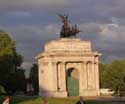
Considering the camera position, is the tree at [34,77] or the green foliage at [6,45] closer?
the green foliage at [6,45]

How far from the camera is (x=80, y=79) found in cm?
7619

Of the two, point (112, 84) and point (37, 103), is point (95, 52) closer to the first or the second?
point (112, 84)

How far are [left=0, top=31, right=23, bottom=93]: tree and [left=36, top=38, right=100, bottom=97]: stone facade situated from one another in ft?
71.1

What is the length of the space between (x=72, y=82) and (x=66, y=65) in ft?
8.62

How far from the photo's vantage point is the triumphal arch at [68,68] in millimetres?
74562

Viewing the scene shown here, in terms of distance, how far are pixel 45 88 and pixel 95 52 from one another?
8869 mm

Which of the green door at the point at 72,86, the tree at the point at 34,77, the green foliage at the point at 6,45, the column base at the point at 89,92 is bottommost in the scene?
the column base at the point at 89,92

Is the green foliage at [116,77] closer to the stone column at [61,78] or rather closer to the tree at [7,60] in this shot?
the stone column at [61,78]

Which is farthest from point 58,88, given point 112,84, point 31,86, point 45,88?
point 31,86

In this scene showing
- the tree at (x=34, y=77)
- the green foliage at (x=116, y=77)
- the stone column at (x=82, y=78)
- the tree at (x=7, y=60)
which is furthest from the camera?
the tree at (x=34, y=77)

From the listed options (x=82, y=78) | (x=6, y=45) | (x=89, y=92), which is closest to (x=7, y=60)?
(x=6, y=45)

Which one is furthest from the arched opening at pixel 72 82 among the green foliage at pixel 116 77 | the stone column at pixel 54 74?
the green foliage at pixel 116 77

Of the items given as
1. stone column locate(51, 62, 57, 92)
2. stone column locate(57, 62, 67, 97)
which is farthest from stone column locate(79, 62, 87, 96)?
stone column locate(51, 62, 57, 92)

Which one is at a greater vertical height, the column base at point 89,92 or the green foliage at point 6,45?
the green foliage at point 6,45
